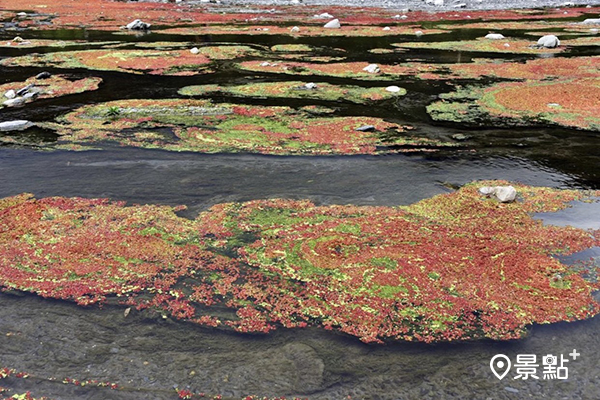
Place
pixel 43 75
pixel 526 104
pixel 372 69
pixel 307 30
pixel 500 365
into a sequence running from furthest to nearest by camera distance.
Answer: pixel 307 30
pixel 372 69
pixel 43 75
pixel 526 104
pixel 500 365

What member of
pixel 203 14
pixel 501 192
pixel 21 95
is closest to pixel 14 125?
pixel 21 95

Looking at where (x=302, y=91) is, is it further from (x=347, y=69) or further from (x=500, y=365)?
(x=500, y=365)

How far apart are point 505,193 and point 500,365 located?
14.9ft

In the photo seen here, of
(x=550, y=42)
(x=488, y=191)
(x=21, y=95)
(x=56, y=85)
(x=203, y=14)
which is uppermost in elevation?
(x=203, y=14)

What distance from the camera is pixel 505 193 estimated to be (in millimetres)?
9406

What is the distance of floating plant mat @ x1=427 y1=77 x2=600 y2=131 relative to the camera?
47.5 ft

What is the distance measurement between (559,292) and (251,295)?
422 cm

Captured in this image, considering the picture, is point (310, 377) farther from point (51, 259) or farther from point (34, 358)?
point (51, 259)

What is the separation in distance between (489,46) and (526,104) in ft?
42.7

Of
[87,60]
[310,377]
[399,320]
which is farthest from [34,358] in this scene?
[87,60]

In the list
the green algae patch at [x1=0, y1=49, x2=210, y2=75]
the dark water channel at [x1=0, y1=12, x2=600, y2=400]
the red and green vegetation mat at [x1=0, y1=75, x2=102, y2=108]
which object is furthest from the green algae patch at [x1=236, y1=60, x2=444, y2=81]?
the red and green vegetation mat at [x1=0, y1=75, x2=102, y2=108]

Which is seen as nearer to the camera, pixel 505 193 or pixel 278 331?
pixel 278 331

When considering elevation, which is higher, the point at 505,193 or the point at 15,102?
the point at 15,102


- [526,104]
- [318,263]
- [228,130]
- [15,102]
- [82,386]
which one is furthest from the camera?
[15,102]
